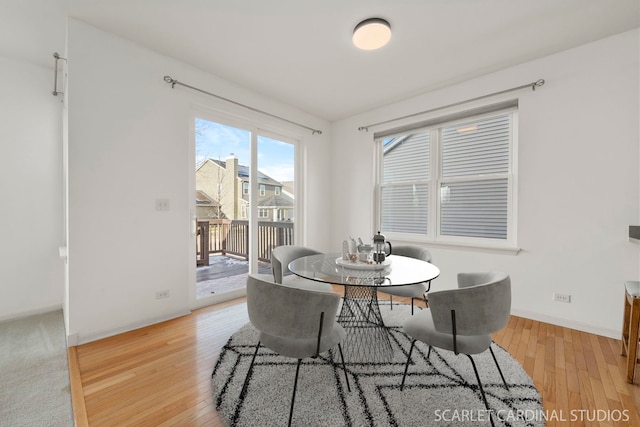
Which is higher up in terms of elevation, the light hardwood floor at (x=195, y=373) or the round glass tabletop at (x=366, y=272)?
the round glass tabletop at (x=366, y=272)

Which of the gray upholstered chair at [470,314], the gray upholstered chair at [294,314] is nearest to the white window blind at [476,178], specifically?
the gray upholstered chair at [470,314]

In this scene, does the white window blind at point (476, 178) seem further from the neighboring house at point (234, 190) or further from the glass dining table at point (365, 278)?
the neighboring house at point (234, 190)

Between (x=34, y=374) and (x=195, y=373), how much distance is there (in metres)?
1.10

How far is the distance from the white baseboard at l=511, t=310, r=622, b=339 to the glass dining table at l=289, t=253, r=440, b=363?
163cm

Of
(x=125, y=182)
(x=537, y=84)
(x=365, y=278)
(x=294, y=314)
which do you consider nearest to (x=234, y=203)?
(x=125, y=182)

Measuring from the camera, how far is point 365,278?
67.1 inches

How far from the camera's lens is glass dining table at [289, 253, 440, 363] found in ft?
5.42

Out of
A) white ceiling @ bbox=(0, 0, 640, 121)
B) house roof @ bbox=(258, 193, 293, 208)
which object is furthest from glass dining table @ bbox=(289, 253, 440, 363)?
white ceiling @ bbox=(0, 0, 640, 121)

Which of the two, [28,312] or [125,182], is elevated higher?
[125,182]

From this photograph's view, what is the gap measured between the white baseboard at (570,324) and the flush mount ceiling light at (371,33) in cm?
304

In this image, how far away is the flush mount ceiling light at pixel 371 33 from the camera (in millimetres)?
2166

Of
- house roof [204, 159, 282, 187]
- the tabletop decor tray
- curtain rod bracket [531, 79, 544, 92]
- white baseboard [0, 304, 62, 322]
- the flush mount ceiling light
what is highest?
the flush mount ceiling light

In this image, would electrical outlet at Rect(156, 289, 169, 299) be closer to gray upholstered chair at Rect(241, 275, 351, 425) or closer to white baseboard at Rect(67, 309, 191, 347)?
white baseboard at Rect(67, 309, 191, 347)

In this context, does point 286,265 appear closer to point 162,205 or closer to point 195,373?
point 195,373
